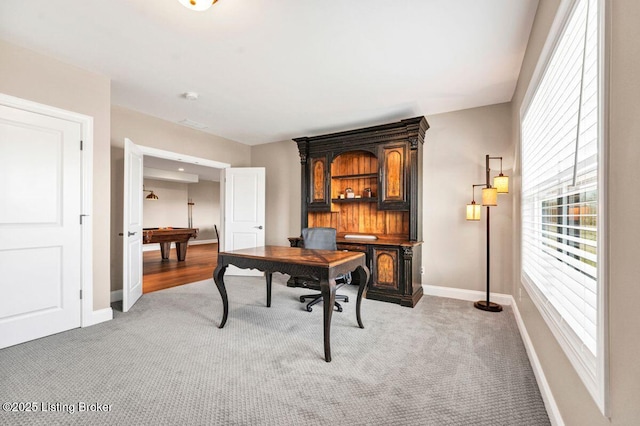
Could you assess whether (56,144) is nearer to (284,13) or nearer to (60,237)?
(60,237)

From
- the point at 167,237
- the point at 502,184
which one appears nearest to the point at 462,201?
the point at 502,184

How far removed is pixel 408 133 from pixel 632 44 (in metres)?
3.17

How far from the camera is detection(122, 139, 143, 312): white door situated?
3420 mm

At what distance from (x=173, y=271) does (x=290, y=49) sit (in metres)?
4.92

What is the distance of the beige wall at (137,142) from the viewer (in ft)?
12.7

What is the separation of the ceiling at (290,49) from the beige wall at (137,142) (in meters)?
0.27

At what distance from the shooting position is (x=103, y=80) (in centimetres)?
311

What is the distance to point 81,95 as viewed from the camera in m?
2.96

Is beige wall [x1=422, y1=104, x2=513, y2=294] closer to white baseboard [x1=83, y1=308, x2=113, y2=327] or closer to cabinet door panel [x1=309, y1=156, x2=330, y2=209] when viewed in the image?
cabinet door panel [x1=309, y1=156, x2=330, y2=209]

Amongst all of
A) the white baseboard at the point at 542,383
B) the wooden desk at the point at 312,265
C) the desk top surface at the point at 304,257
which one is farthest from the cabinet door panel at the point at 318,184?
the white baseboard at the point at 542,383

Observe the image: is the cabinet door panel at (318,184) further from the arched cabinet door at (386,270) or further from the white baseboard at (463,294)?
the white baseboard at (463,294)

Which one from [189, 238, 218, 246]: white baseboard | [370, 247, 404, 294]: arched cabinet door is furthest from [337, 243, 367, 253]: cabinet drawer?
[189, 238, 218, 246]: white baseboard

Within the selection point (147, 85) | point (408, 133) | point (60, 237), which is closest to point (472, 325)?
point (408, 133)

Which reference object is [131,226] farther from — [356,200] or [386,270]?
[386,270]
